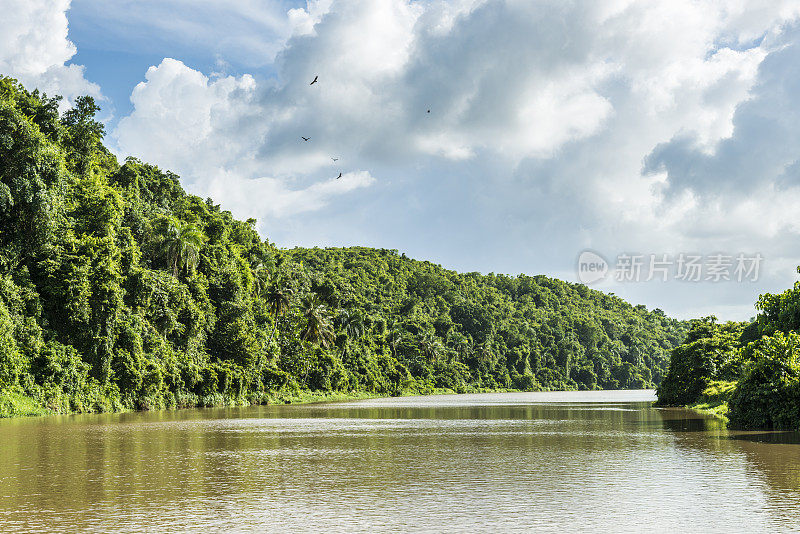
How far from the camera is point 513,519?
13.2 m

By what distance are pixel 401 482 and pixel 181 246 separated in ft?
170

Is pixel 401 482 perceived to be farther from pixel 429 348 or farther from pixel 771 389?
pixel 429 348

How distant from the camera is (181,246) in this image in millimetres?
65438

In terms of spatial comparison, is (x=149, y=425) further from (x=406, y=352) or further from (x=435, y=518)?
(x=406, y=352)

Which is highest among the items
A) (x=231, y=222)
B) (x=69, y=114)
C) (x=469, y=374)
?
(x=69, y=114)

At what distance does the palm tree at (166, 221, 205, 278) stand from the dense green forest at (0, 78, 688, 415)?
0.55 feet

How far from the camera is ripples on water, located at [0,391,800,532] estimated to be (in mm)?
13156

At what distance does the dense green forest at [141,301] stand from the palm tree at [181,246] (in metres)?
0.17

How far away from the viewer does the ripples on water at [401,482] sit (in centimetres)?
1316

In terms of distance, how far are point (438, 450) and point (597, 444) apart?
619 cm

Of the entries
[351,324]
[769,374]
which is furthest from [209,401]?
[769,374]

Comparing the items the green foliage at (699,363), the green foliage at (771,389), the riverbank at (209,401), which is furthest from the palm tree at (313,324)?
the green foliage at (771,389)

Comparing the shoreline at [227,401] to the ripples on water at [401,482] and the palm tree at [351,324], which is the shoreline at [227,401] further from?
the ripples on water at [401,482]

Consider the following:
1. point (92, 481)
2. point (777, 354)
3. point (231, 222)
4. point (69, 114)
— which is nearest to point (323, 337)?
point (231, 222)
